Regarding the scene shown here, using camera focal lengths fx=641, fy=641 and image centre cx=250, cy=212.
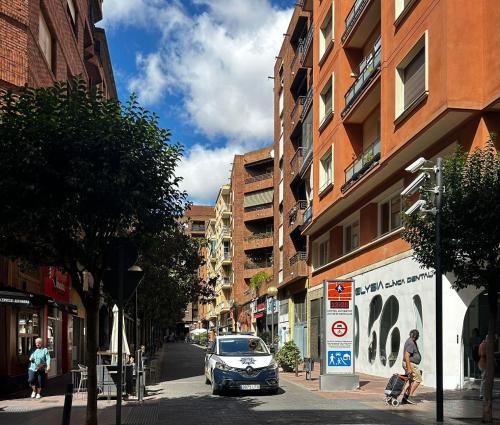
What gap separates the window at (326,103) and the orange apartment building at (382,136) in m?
0.06

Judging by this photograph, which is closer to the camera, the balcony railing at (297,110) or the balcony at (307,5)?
the balcony at (307,5)

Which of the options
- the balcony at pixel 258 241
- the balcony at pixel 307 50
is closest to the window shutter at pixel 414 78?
the balcony at pixel 307 50

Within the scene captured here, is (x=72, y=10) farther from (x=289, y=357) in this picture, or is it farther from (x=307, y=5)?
(x=289, y=357)

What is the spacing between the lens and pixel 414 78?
19.6 meters

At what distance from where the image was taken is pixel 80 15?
2853 centimetres

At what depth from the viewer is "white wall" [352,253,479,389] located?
17.1 m

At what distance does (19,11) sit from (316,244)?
21.6m

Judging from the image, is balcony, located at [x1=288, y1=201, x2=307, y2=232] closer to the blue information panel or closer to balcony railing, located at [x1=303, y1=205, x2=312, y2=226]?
balcony railing, located at [x1=303, y1=205, x2=312, y2=226]

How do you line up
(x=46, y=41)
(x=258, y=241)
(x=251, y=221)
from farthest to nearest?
(x=251, y=221) < (x=258, y=241) < (x=46, y=41)

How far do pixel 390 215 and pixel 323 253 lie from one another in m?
11.3

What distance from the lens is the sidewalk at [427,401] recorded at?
39.5 feet

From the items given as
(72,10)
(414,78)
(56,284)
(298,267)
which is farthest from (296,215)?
(414,78)

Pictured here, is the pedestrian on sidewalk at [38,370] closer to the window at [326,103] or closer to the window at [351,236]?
the window at [351,236]

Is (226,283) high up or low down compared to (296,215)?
down
